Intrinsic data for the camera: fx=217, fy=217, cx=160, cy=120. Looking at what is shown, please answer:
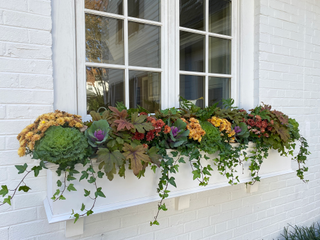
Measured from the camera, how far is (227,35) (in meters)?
1.89

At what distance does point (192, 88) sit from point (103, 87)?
70cm

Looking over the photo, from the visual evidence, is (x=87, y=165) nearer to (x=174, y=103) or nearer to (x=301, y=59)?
(x=174, y=103)

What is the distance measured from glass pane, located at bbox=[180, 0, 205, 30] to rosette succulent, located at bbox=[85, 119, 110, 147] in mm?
1084

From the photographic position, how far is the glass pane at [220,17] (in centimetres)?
181

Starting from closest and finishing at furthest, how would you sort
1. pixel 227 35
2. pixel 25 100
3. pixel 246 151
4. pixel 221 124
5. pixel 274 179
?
pixel 25 100 < pixel 221 124 < pixel 246 151 < pixel 227 35 < pixel 274 179

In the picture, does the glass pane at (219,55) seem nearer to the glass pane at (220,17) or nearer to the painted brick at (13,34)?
the glass pane at (220,17)

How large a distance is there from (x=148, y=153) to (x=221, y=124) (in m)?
0.53

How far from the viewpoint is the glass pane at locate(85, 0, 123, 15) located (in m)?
1.40

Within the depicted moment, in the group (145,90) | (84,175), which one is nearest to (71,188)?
(84,175)

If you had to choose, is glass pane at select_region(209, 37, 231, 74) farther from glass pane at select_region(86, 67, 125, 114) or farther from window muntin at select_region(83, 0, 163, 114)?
glass pane at select_region(86, 67, 125, 114)

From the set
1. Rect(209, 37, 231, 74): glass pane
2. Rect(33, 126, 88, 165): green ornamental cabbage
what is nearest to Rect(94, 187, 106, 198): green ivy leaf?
Rect(33, 126, 88, 165): green ornamental cabbage

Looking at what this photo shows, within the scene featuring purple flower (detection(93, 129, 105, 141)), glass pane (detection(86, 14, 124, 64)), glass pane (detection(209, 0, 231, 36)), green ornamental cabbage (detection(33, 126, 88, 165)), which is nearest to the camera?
green ornamental cabbage (detection(33, 126, 88, 165))

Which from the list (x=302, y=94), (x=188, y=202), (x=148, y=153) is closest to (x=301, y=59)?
(x=302, y=94)

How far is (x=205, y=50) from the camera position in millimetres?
1780
